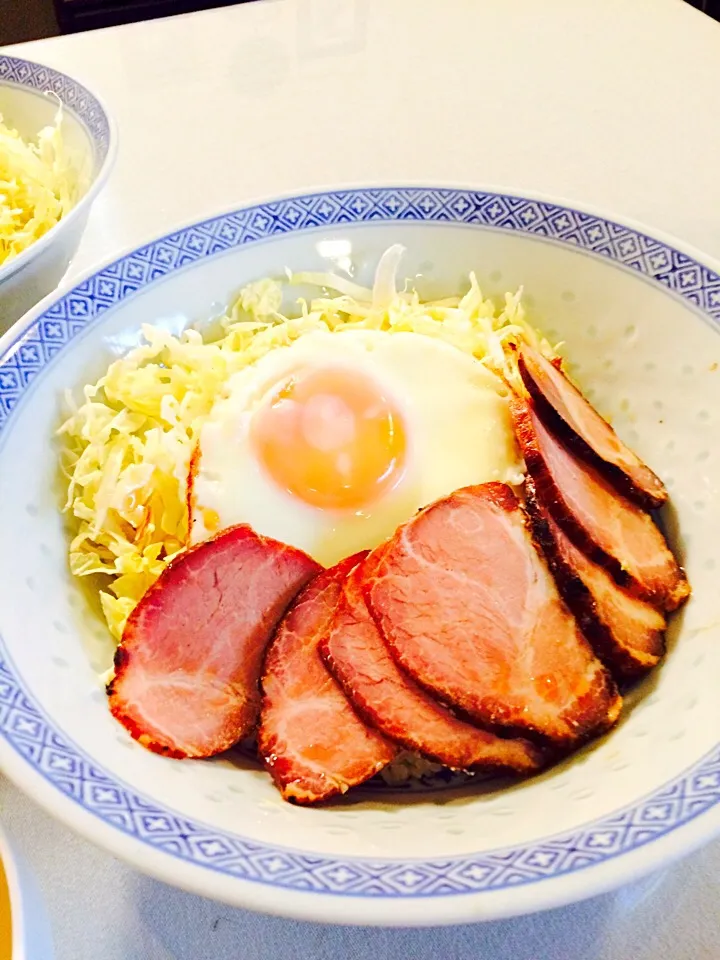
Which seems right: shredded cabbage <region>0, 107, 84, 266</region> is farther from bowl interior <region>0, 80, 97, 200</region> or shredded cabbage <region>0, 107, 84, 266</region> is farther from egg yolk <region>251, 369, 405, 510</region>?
egg yolk <region>251, 369, 405, 510</region>

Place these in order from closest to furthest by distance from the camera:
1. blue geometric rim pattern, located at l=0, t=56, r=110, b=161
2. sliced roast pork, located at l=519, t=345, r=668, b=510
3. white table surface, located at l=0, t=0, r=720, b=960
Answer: sliced roast pork, located at l=519, t=345, r=668, b=510, blue geometric rim pattern, located at l=0, t=56, r=110, b=161, white table surface, located at l=0, t=0, r=720, b=960

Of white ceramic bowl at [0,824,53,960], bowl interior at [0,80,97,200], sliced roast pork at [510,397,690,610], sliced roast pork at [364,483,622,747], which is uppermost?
bowl interior at [0,80,97,200]

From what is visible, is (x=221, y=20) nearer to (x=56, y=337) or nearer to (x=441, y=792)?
(x=56, y=337)

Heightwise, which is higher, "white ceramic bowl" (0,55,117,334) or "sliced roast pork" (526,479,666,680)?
"white ceramic bowl" (0,55,117,334)

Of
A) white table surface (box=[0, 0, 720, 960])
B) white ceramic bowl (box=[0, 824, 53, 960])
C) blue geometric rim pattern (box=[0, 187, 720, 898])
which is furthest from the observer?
white table surface (box=[0, 0, 720, 960])

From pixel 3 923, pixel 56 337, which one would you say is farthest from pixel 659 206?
pixel 3 923

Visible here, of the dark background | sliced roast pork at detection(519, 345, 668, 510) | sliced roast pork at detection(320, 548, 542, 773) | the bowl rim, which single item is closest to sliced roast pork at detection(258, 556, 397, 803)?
sliced roast pork at detection(320, 548, 542, 773)

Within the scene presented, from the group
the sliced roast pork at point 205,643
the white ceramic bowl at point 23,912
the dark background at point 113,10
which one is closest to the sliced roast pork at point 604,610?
the sliced roast pork at point 205,643
